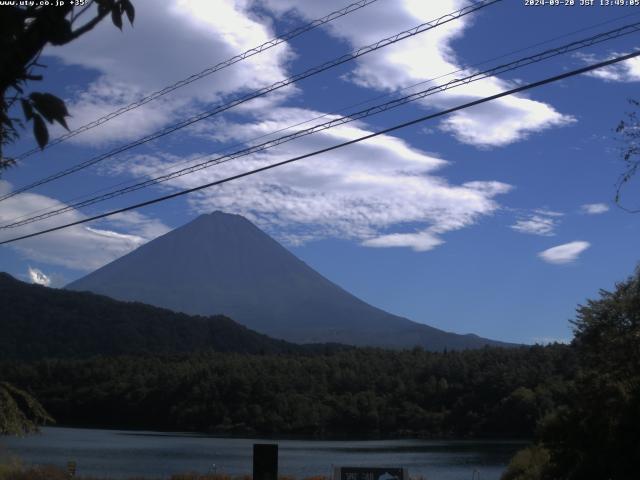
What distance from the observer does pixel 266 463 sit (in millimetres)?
12562

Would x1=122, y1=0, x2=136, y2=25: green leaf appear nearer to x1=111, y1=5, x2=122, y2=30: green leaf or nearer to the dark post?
x1=111, y1=5, x2=122, y2=30: green leaf

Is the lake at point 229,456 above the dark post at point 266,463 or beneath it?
beneath

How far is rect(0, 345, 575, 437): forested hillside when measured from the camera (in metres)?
78.1

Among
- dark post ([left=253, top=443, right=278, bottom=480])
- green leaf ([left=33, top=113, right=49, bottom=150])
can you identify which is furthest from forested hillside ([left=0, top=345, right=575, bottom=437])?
green leaf ([left=33, top=113, right=49, bottom=150])

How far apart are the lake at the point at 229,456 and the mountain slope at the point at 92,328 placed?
136 feet

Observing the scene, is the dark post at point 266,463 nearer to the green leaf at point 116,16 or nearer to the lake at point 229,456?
the green leaf at point 116,16

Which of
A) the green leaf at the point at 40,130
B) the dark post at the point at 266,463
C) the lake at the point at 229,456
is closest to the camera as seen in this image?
the green leaf at the point at 40,130

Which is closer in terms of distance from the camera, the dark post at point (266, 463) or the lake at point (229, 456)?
the dark post at point (266, 463)

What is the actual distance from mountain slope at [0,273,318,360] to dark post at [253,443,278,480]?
307ft

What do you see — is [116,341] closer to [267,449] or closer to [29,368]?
[29,368]

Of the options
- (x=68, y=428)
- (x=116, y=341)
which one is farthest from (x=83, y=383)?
(x=116, y=341)

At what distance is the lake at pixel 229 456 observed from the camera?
129 feet

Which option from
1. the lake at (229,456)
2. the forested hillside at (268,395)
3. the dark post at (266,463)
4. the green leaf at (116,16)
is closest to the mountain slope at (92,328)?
the forested hillside at (268,395)

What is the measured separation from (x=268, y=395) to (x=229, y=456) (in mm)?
36953
